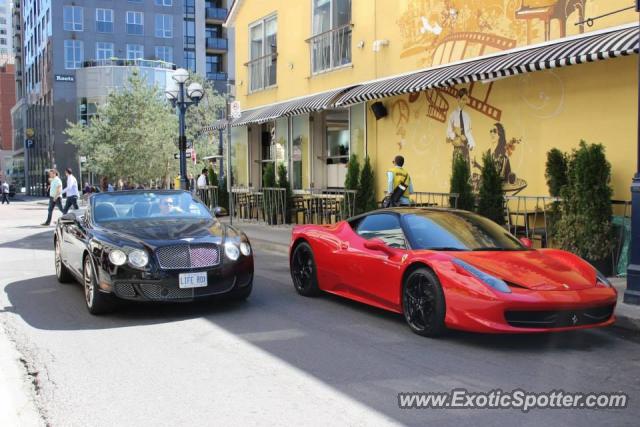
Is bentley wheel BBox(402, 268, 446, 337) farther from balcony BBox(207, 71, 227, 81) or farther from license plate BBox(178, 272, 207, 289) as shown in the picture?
balcony BBox(207, 71, 227, 81)

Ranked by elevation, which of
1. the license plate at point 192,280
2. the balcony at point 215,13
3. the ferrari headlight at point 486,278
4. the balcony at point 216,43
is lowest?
the license plate at point 192,280

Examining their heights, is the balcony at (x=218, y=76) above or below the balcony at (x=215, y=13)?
below

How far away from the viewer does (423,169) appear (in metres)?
13.4

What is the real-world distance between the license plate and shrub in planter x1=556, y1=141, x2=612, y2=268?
534 centimetres

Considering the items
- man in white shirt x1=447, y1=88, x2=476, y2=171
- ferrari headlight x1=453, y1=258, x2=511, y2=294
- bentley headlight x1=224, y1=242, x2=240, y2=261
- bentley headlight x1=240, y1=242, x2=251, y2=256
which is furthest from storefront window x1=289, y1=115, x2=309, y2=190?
ferrari headlight x1=453, y1=258, x2=511, y2=294

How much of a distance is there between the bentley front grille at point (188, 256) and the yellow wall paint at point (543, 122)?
6112mm

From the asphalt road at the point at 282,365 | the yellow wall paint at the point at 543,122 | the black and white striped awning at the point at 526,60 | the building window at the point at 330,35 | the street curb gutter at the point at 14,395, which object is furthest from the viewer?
the building window at the point at 330,35

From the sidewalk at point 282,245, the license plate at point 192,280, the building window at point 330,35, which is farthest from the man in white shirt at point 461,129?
the license plate at point 192,280

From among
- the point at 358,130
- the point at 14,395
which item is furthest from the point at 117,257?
the point at 358,130

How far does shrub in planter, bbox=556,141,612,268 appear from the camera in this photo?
8797 mm

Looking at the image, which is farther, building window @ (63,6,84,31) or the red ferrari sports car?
building window @ (63,6,84,31)

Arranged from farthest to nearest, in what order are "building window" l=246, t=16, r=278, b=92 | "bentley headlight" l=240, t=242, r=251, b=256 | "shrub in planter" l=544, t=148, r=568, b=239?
1. "building window" l=246, t=16, r=278, b=92
2. "shrub in planter" l=544, t=148, r=568, b=239
3. "bentley headlight" l=240, t=242, r=251, b=256

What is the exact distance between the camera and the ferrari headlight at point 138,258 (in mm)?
6785

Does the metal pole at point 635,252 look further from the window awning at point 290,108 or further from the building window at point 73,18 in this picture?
the building window at point 73,18
